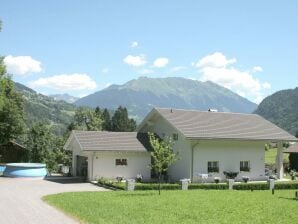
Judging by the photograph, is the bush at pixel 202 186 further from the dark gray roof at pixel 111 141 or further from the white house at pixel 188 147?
the dark gray roof at pixel 111 141

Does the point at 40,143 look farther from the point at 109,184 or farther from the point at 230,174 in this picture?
the point at 230,174

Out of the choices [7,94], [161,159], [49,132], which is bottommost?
[161,159]

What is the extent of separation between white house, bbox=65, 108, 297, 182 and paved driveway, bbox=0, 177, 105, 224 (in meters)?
4.02

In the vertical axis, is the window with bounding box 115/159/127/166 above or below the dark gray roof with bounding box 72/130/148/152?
below

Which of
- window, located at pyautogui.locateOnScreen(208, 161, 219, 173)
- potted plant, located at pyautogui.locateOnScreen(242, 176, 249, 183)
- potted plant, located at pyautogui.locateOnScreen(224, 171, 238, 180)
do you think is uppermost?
window, located at pyautogui.locateOnScreen(208, 161, 219, 173)

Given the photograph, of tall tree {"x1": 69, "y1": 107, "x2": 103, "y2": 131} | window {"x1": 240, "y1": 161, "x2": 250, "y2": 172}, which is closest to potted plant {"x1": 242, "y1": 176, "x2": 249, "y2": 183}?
window {"x1": 240, "y1": 161, "x2": 250, "y2": 172}

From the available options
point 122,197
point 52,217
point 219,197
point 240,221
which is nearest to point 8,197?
point 122,197

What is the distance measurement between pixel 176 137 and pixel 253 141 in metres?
7.05

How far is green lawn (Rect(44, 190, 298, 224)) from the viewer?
63.1ft

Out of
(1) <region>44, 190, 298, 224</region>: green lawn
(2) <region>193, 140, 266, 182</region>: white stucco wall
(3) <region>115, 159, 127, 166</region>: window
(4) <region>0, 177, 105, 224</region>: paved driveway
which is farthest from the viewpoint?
(3) <region>115, 159, 127, 166</region>: window

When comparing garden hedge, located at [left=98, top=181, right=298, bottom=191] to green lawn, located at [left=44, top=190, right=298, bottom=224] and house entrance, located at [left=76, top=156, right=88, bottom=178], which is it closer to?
green lawn, located at [left=44, top=190, right=298, bottom=224]

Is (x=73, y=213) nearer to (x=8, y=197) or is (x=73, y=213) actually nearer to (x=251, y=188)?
(x=8, y=197)

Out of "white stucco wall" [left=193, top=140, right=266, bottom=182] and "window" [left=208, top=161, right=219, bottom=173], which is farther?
"window" [left=208, top=161, right=219, bottom=173]

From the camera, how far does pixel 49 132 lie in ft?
172
